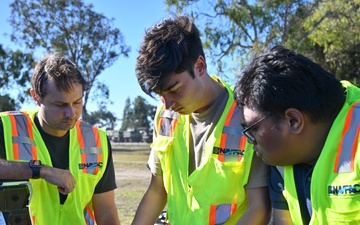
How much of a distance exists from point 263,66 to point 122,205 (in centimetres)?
688

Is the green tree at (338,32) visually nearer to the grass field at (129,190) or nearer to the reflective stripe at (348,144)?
the grass field at (129,190)

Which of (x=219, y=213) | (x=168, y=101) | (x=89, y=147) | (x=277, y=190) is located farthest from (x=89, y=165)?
(x=277, y=190)

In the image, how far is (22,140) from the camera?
8.91ft

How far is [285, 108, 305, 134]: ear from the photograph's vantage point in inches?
72.1

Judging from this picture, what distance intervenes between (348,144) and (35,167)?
1.54 m

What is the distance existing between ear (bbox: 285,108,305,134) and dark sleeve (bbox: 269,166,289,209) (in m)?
0.34

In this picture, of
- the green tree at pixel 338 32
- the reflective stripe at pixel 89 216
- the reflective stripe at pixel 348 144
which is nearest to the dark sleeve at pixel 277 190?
the reflective stripe at pixel 348 144

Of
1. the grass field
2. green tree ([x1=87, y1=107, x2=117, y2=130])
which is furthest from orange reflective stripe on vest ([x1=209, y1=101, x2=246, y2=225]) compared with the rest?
green tree ([x1=87, y1=107, x2=117, y2=130])

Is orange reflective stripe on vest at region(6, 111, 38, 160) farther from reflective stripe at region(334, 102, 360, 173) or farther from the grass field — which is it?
the grass field

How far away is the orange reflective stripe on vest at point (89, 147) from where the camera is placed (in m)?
Result: 2.81

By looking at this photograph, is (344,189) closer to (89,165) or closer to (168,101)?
(168,101)

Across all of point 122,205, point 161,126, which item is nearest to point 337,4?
point 122,205

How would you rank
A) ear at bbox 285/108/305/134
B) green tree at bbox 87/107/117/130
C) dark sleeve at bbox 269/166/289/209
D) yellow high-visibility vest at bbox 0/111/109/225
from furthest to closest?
green tree at bbox 87/107/117/130 → yellow high-visibility vest at bbox 0/111/109/225 → dark sleeve at bbox 269/166/289/209 → ear at bbox 285/108/305/134

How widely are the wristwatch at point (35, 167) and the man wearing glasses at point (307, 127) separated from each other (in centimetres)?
113
